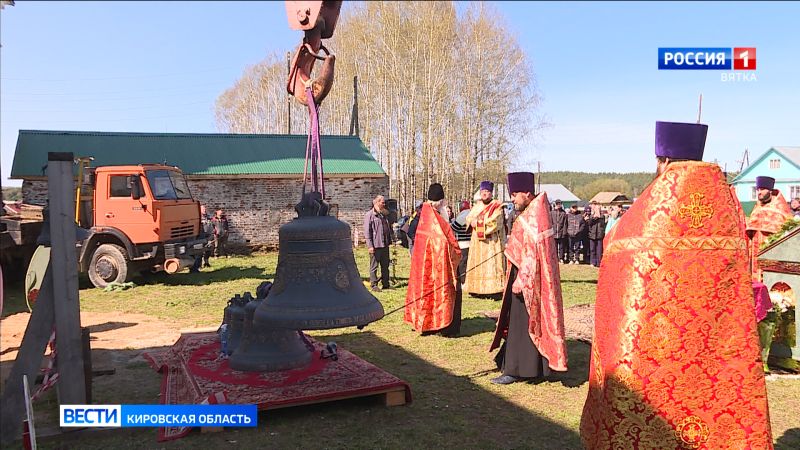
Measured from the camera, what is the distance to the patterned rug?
7.30 metres

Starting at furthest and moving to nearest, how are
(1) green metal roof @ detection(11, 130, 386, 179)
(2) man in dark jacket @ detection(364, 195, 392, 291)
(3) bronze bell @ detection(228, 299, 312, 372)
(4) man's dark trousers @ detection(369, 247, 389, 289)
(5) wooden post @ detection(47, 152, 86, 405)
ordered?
(1) green metal roof @ detection(11, 130, 386, 179)
(4) man's dark trousers @ detection(369, 247, 389, 289)
(2) man in dark jacket @ detection(364, 195, 392, 291)
(3) bronze bell @ detection(228, 299, 312, 372)
(5) wooden post @ detection(47, 152, 86, 405)

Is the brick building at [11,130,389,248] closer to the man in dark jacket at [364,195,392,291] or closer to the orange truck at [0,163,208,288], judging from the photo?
the orange truck at [0,163,208,288]

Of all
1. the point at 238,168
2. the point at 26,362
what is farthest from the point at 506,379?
the point at 238,168

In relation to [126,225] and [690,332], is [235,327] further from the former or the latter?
[126,225]

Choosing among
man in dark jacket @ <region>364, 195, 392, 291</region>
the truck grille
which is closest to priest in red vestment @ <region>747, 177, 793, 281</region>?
man in dark jacket @ <region>364, 195, 392, 291</region>

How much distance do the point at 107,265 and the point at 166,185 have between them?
213cm

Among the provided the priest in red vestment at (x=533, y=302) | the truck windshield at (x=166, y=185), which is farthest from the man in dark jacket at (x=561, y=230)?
the priest in red vestment at (x=533, y=302)

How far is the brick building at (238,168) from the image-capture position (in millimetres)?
18734

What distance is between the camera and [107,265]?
40.7 ft

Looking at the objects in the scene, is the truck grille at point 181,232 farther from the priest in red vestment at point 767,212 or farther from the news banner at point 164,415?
the priest in red vestment at point 767,212

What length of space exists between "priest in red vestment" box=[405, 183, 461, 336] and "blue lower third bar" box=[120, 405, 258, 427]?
127 inches

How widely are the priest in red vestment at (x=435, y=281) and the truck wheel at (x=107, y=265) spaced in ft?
25.1

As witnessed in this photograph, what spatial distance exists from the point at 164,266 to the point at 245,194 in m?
7.70

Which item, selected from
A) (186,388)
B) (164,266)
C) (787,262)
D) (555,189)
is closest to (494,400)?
(186,388)
